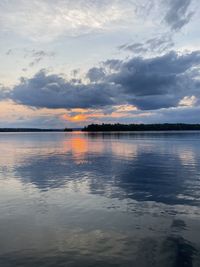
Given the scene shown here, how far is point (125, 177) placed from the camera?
103ft

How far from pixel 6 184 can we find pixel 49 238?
47.1 ft

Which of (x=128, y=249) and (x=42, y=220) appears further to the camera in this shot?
(x=42, y=220)

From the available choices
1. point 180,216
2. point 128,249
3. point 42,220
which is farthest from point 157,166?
point 128,249

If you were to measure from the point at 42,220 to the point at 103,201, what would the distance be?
5.32m

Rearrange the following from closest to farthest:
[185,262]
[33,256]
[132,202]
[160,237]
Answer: [185,262] → [33,256] → [160,237] → [132,202]

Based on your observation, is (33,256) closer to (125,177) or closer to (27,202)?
(27,202)

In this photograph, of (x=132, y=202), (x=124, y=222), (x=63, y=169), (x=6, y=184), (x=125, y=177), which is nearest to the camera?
(x=124, y=222)

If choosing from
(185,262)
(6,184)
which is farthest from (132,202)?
(6,184)

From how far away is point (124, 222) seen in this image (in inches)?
663

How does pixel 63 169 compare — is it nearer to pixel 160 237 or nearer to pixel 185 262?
pixel 160 237

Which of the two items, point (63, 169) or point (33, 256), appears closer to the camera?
point (33, 256)

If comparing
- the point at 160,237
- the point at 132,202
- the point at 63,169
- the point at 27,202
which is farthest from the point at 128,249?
the point at 63,169

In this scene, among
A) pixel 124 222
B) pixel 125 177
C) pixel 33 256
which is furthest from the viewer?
Answer: pixel 125 177

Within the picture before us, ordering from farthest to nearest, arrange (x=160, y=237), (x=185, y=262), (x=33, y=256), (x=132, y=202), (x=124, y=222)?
(x=132, y=202)
(x=124, y=222)
(x=160, y=237)
(x=33, y=256)
(x=185, y=262)
